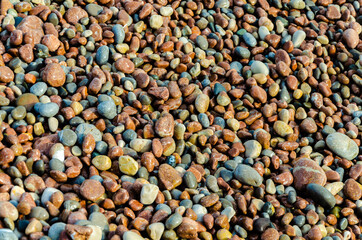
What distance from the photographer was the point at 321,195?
221 centimetres

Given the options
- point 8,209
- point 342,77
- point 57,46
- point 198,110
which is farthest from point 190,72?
point 8,209

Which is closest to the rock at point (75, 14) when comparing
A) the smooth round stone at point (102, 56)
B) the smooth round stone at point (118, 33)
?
the smooth round stone at point (118, 33)

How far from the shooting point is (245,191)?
229 centimetres

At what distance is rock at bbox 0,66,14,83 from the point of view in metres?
2.58

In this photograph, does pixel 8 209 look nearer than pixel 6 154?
Yes

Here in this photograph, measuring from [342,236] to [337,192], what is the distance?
290 mm

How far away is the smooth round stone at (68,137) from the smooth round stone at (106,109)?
0.25 meters

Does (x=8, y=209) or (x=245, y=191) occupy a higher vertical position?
(x=8, y=209)

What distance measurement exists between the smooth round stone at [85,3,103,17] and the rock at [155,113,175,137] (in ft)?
4.14

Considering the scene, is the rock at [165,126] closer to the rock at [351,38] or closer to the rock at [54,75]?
the rock at [54,75]

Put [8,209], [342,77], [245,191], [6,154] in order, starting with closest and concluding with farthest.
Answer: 1. [8,209]
2. [6,154]
3. [245,191]
4. [342,77]

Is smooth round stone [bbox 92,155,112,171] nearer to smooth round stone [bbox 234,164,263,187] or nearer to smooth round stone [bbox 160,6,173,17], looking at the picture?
smooth round stone [bbox 234,164,263,187]

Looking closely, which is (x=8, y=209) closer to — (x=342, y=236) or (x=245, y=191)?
(x=245, y=191)

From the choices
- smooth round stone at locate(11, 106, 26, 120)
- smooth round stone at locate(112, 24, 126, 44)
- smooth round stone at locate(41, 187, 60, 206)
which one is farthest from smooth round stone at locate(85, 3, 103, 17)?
smooth round stone at locate(41, 187, 60, 206)
